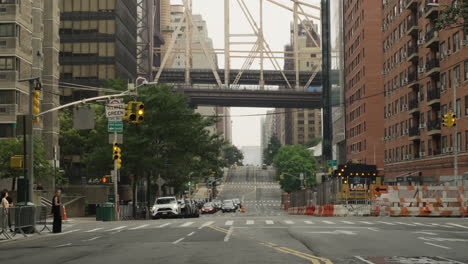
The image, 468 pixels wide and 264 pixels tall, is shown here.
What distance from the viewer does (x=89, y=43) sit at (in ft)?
304

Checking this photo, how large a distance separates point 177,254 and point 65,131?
209ft

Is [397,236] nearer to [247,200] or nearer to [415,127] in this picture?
[415,127]

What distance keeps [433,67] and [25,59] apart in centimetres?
3759

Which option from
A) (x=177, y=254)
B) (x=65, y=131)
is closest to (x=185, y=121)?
(x=65, y=131)

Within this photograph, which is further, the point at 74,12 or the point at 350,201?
the point at 74,12

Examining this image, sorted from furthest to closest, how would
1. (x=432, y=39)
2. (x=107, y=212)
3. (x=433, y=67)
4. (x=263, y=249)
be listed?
(x=433, y=67), (x=432, y=39), (x=107, y=212), (x=263, y=249)

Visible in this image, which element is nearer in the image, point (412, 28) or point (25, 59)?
point (25, 59)

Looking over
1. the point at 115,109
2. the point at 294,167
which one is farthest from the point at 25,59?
the point at 294,167

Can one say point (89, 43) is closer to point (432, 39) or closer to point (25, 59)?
point (25, 59)

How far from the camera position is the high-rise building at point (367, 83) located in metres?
102

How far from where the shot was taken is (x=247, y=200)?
148m

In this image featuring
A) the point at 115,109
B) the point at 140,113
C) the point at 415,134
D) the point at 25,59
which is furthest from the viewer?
the point at 415,134

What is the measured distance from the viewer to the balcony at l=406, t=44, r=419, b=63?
7482 centimetres

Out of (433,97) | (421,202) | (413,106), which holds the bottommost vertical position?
(421,202)
